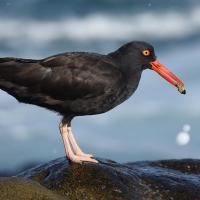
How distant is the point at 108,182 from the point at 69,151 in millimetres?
1388

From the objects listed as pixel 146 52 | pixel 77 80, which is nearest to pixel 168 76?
pixel 146 52

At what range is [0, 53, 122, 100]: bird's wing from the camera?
10484mm

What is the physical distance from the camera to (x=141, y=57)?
11086mm

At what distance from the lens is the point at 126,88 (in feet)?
34.7

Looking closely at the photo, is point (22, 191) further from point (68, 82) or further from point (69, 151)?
point (68, 82)

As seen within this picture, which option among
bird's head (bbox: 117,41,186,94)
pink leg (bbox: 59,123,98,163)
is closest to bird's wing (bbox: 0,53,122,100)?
bird's head (bbox: 117,41,186,94)

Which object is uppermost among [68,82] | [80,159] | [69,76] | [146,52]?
[146,52]

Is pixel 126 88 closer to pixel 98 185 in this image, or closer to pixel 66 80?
pixel 66 80

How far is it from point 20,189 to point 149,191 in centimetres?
294

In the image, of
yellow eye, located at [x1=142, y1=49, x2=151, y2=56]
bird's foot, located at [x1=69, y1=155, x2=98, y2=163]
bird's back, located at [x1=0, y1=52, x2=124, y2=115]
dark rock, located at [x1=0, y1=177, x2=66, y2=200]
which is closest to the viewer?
dark rock, located at [x1=0, y1=177, x2=66, y2=200]

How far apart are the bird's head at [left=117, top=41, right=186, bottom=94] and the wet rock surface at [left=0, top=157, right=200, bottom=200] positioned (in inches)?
85.7

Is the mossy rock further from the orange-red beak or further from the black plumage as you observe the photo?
the orange-red beak

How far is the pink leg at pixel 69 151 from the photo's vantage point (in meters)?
10.3

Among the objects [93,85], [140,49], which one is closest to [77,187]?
[93,85]
